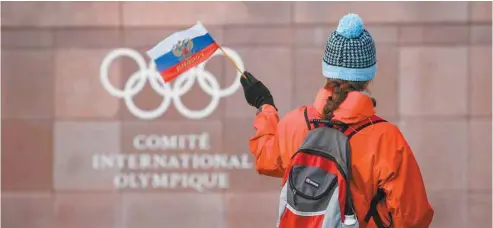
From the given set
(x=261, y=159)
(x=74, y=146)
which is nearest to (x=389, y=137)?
(x=261, y=159)

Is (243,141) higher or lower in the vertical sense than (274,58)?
lower

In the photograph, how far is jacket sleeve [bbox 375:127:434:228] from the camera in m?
3.05

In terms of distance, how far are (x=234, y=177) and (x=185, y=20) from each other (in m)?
1.36

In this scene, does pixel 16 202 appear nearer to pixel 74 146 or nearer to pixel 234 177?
pixel 74 146

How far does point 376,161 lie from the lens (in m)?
3.06

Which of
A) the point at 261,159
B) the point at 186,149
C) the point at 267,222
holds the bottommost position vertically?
the point at 267,222

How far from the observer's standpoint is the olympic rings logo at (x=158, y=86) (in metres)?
7.10

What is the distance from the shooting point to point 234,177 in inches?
281

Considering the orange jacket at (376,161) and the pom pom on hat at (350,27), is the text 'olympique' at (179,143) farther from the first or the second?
the pom pom on hat at (350,27)

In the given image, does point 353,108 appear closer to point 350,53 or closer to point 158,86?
point 350,53

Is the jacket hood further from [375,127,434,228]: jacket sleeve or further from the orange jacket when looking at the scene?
[375,127,434,228]: jacket sleeve

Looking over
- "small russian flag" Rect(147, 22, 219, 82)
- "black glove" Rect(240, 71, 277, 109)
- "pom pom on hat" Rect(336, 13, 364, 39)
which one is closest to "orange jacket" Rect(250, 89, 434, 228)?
"pom pom on hat" Rect(336, 13, 364, 39)

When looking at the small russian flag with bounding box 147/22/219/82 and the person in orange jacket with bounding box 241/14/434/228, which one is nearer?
the person in orange jacket with bounding box 241/14/434/228

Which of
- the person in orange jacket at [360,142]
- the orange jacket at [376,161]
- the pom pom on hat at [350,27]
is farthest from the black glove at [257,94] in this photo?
the pom pom on hat at [350,27]
